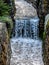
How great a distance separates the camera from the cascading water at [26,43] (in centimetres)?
1007

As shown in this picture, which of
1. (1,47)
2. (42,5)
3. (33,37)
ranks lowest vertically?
(33,37)

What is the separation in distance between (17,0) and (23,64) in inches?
370

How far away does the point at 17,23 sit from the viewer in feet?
42.5

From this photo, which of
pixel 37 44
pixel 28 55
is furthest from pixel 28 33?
pixel 28 55

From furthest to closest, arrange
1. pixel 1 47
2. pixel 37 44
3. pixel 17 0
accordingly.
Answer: pixel 17 0 → pixel 37 44 → pixel 1 47

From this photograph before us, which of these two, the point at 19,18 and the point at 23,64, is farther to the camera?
the point at 19,18

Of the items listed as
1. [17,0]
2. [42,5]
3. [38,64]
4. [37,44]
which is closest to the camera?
[38,64]

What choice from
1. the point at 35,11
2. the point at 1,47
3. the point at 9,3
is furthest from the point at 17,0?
the point at 1,47

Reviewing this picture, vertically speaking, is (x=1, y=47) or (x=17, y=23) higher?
(x=1, y=47)

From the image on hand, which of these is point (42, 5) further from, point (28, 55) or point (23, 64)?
point (23, 64)

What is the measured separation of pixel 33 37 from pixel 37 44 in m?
1.20

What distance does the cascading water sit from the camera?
33.0ft

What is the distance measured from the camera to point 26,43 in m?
11.6

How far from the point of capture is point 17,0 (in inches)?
719
